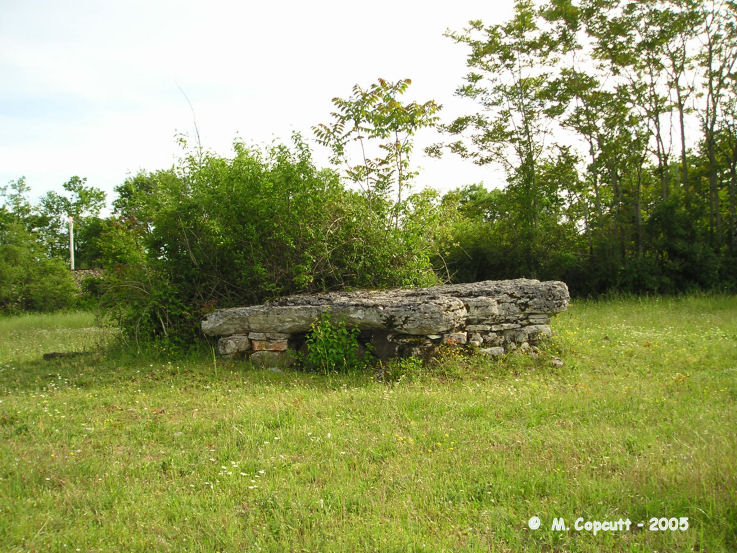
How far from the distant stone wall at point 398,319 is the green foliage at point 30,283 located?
18600 mm

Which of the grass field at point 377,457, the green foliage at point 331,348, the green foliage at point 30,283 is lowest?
the grass field at point 377,457

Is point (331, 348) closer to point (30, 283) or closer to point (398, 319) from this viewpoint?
point (398, 319)

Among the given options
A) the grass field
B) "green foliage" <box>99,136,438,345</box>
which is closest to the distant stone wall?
the grass field

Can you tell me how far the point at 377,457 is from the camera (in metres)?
4.41

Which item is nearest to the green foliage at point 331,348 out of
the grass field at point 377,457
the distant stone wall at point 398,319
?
the distant stone wall at point 398,319

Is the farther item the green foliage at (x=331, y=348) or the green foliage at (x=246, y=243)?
the green foliage at (x=246, y=243)

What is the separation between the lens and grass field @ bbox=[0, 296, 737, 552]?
10.7 feet

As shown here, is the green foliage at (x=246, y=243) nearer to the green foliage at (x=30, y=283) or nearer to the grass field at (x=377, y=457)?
the grass field at (x=377, y=457)

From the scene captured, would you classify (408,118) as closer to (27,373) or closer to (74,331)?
(27,373)

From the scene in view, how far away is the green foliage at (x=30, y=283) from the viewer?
75.1 ft

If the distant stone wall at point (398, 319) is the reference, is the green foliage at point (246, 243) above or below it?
above

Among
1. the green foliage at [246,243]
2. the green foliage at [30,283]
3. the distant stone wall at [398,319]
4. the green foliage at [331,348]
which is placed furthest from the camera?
the green foliage at [30,283]

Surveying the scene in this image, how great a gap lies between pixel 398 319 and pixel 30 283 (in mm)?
22169

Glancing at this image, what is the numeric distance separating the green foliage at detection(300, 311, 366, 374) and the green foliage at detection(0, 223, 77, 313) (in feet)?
64.5
